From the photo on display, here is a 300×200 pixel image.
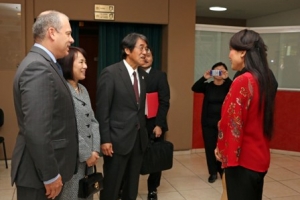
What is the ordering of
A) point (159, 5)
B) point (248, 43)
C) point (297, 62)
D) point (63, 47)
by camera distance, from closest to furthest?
point (63, 47) → point (248, 43) → point (159, 5) → point (297, 62)

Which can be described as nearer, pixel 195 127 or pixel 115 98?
pixel 115 98

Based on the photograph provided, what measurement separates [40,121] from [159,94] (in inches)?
74.7

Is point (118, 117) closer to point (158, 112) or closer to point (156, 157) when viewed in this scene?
point (156, 157)

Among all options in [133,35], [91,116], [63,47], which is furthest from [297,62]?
[63,47]

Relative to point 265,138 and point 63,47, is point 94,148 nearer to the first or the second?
point 63,47

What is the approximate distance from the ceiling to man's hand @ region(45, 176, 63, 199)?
17.9ft

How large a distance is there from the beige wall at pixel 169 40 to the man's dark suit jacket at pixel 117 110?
236 cm

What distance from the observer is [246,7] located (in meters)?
6.75

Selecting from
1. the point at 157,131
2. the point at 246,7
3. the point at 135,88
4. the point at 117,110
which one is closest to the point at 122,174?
the point at 117,110

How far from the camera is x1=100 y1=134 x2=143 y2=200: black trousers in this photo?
2373 mm

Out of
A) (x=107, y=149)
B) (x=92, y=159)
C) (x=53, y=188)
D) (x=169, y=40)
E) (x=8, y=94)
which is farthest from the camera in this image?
(x=169, y=40)

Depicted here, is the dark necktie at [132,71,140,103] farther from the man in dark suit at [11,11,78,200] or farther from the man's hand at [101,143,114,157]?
the man in dark suit at [11,11,78,200]

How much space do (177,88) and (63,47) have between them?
3.43 m

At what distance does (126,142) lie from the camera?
237 centimetres
